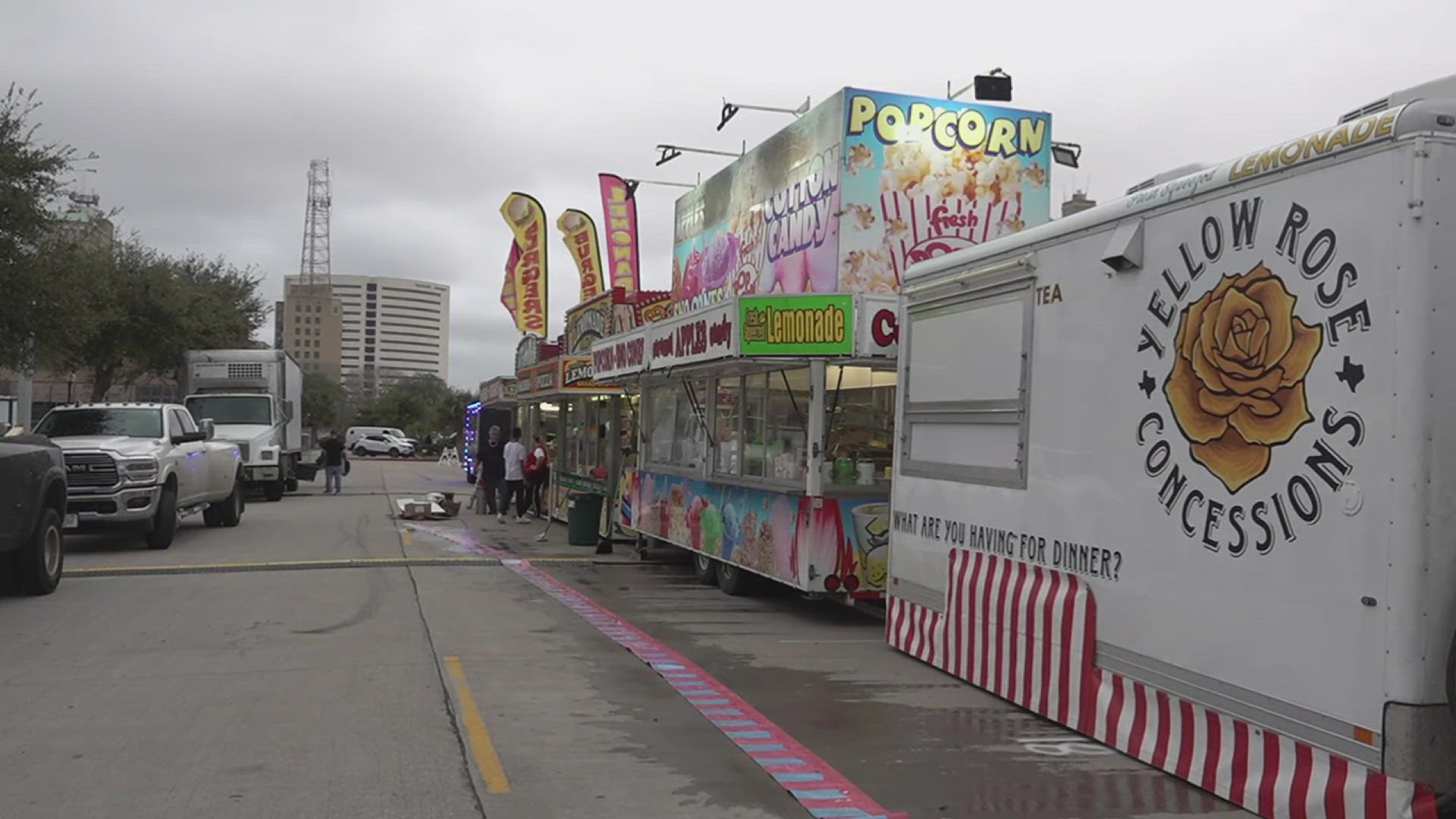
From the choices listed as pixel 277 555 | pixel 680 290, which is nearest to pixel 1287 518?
pixel 680 290

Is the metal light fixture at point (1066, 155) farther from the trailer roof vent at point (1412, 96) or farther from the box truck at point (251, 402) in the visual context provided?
the box truck at point (251, 402)

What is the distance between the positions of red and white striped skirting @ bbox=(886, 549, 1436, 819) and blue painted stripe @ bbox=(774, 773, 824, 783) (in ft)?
5.49

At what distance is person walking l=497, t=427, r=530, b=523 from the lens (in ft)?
71.2

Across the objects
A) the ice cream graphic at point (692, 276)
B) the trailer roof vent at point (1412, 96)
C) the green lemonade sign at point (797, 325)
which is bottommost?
the green lemonade sign at point (797, 325)

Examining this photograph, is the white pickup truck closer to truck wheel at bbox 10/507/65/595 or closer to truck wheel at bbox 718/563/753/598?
truck wheel at bbox 10/507/65/595

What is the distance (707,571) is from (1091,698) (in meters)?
7.22

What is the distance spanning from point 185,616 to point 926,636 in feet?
21.3

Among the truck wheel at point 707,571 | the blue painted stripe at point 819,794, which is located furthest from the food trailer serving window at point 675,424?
the blue painted stripe at point 819,794

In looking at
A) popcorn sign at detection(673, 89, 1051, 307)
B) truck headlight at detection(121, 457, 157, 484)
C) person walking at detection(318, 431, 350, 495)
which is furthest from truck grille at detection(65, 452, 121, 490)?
person walking at detection(318, 431, 350, 495)

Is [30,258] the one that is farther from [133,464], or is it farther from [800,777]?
[800,777]

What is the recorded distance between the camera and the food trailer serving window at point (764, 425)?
1120 cm

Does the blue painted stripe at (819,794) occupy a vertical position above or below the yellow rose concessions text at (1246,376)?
below

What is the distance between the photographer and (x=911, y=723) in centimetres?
715

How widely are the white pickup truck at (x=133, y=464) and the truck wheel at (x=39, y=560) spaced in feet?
7.92
